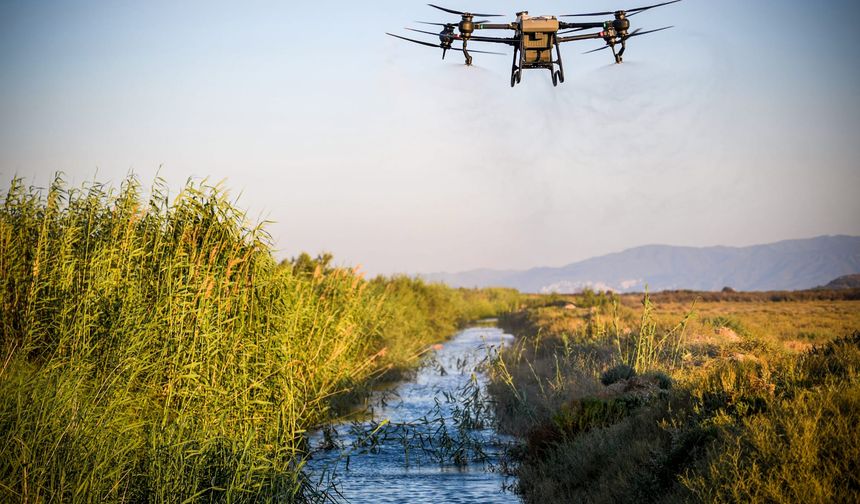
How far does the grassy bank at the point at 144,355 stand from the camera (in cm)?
730

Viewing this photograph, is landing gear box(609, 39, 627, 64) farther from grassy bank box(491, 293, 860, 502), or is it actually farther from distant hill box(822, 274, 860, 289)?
distant hill box(822, 274, 860, 289)

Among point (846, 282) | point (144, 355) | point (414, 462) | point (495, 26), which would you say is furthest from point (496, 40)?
point (846, 282)

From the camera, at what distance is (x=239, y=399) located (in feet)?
32.7

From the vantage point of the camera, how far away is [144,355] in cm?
904

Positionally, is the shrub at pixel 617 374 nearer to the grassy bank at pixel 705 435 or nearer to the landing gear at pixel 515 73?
the grassy bank at pixel 705 435

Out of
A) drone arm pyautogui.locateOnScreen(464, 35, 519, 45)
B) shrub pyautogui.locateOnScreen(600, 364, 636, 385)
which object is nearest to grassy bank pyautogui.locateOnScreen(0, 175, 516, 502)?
shrub pyautogui.locateOnScreen(600, 364, 636, 385)

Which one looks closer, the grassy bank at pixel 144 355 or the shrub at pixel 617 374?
the grassy bank at pixel 144 355

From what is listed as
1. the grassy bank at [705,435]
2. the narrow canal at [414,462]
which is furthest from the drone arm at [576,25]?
the narrow canal at [414,462]

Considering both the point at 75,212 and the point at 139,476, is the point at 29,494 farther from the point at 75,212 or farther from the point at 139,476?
the point at 75,212

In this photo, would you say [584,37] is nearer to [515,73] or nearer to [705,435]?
[515,73]

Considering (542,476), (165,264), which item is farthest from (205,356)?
(542,476)

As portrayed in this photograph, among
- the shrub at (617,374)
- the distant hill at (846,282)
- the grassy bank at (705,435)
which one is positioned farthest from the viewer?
the distant hill at (846,282)

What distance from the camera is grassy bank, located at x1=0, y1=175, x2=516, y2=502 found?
7305 mm

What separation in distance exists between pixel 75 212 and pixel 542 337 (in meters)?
17.8
